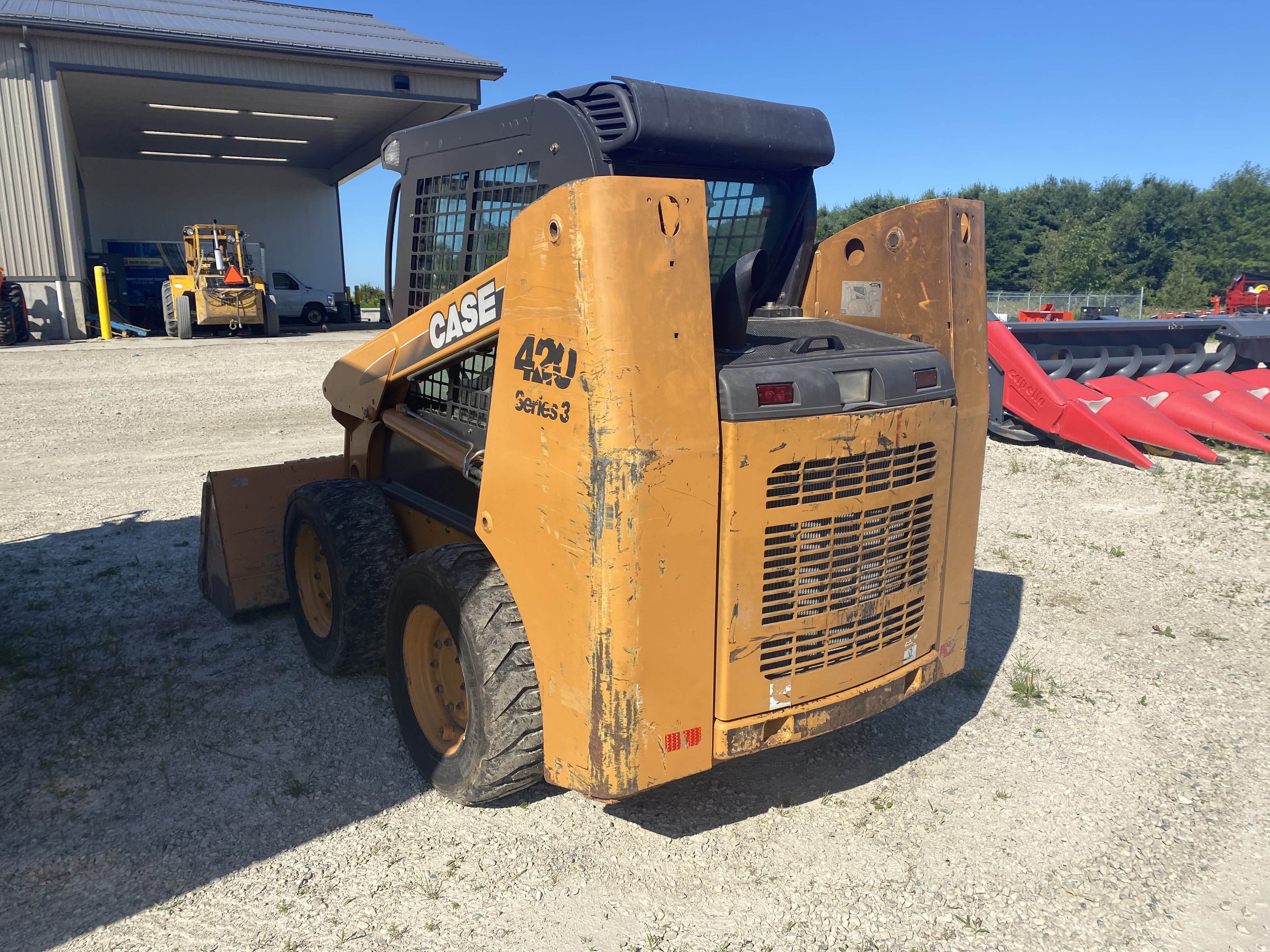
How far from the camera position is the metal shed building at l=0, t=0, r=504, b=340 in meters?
19.7

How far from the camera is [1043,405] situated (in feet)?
32.0

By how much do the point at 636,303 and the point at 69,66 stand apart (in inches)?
901

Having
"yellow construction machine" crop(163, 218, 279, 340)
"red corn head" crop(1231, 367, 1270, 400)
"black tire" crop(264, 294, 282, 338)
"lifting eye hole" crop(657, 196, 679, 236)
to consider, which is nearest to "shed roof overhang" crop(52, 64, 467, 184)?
"yellow construction machine" crop(163, 218, 279, 340)

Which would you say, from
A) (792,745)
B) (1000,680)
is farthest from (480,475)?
(1000,680)

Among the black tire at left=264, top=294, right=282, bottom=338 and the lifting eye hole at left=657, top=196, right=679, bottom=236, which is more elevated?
the lifting eye hole at left=657, top=196, right=679, bottom=236

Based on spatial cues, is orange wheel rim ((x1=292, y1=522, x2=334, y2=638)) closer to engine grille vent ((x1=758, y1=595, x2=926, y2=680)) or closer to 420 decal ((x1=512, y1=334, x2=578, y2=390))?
420 decal ((x1=512, y1=334, x2=578, y2=390))

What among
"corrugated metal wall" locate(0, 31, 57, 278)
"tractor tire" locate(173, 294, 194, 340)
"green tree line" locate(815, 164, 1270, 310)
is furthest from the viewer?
"green tree line" locate(815, 164, 1270, 310)

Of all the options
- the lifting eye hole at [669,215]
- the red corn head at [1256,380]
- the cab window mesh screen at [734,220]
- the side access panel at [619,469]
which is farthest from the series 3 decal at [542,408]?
the red corn head at [1256,380]

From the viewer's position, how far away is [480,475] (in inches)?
130

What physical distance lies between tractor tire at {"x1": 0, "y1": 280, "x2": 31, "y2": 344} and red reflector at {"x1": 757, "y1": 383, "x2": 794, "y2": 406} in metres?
21.9

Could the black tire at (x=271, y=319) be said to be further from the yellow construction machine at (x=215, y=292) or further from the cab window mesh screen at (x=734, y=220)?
the cab window mesh screen at (x=734, y=220)

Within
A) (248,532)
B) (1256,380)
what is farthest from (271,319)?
(1256,380)

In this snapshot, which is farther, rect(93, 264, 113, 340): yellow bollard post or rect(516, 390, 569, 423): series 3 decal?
rect(93, 264, 113, 340): yellow bollard post

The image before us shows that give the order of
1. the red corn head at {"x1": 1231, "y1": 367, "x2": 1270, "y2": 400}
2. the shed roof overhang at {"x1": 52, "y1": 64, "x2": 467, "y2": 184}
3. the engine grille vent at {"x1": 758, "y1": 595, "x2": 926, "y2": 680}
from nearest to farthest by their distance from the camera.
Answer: the engine grille vent at {"x1": 758, "y1": 595, "x2": 926, "y2": 680}
the red corn head at {"x1": 1231, "y1": 367, "x2": 1270, "y2": 400}
the shed roof overhang at {"x1": 52, "y1": 64, "x2": 467, "y2": 184}
